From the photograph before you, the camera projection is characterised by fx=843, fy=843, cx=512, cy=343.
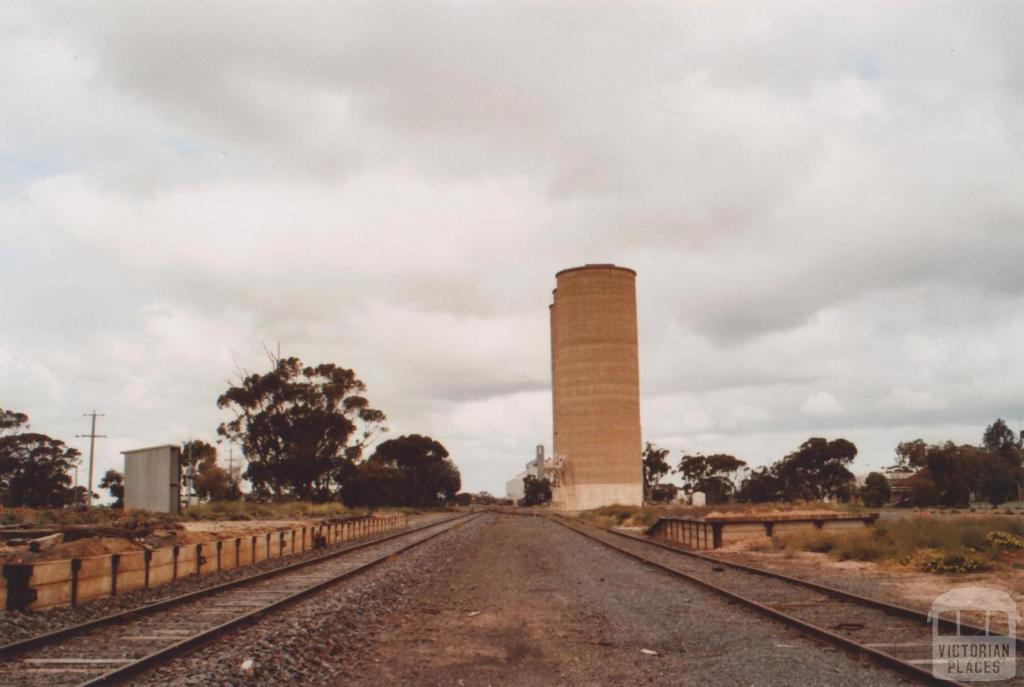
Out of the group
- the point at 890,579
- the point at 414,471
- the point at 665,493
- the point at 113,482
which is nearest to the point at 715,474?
the point at 665,493

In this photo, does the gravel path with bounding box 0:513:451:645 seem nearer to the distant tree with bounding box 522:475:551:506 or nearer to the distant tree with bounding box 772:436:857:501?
the distant tree with bounding box 772:436:857:501

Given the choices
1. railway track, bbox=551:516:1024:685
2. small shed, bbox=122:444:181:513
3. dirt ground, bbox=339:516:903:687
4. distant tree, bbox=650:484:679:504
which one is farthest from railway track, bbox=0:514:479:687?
distant tree, bbox=650:484:679:504

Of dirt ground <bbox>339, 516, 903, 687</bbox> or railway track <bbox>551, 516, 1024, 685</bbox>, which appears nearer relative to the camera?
dirt ground <bbox>339, 516, 903, 687</bbox>

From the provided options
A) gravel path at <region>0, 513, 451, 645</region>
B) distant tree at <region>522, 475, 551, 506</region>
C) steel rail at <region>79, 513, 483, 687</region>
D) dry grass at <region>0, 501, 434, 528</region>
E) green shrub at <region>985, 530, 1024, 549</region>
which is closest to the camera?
steel rail at <region>79, 513, 483, 687</region>

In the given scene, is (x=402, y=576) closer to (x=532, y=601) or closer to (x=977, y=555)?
(x=532, y=601)

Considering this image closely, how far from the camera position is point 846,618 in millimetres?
11320

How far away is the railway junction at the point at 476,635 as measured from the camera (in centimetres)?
818

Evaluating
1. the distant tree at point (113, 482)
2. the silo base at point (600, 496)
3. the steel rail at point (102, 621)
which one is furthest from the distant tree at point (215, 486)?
the steel rail at point (102, 621)

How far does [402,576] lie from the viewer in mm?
18359

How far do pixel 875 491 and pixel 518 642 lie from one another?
108m

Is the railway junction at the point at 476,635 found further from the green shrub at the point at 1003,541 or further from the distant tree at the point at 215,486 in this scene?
the distant tree at the point at 215,486

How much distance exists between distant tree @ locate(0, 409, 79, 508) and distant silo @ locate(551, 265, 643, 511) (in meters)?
55.6

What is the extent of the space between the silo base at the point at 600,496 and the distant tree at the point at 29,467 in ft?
183

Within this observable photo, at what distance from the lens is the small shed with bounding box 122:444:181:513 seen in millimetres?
34344
